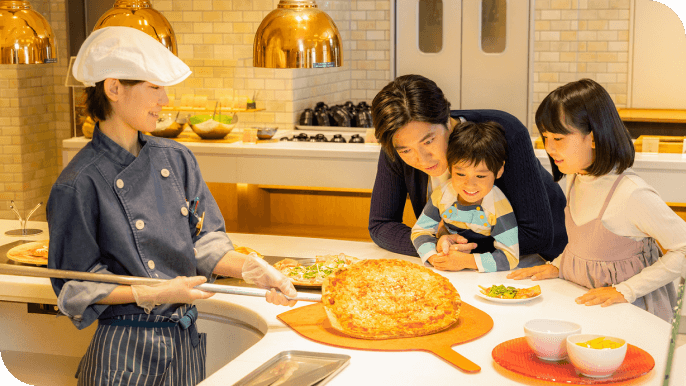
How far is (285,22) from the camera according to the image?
278cm

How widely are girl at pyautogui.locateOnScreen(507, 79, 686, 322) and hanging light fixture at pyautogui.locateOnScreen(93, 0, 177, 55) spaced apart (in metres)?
1.64

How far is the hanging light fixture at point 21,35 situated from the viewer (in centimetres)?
306

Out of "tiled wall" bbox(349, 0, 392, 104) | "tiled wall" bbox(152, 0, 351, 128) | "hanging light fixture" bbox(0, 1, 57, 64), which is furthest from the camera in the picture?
"tiled wall" bbox(349, 0, 392, 104)

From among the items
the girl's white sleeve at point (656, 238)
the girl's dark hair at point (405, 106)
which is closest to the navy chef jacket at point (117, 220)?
the girl's dark hair at point (405, 106)

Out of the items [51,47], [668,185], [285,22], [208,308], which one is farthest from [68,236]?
[668,185]

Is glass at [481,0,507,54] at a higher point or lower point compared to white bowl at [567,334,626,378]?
higher

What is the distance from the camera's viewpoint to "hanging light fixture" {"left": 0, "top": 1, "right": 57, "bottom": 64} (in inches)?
120

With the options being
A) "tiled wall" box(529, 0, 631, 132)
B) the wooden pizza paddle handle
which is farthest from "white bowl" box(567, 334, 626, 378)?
"tiled wall" box(529, 0, 631, 132)

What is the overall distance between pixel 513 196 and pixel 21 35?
2107 mm

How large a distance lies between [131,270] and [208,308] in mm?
590

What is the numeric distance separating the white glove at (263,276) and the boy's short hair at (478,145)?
0.77 meters

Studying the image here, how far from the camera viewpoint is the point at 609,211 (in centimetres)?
232

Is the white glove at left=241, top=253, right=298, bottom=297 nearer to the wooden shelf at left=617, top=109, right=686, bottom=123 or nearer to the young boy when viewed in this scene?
the young boy

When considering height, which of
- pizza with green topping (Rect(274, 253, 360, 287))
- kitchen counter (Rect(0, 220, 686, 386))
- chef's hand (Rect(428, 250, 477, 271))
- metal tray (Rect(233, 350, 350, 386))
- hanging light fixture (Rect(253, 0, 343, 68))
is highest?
hanging light fixture (Rect(253, 0, 343, 68))
